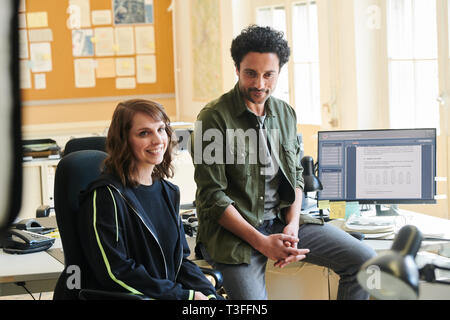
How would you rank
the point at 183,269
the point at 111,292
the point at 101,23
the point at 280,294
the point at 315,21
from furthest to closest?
1. the point at 101,23
2. the point at 315,21
3. the point at 280,294
4. the point at 183,269
5. the point at 111,292

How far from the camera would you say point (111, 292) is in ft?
5.26

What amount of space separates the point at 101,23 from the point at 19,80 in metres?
6.85

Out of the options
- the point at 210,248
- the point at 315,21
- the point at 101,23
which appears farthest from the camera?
the point at 101,23

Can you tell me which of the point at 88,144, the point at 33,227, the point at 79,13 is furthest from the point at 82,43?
the point at 88,144

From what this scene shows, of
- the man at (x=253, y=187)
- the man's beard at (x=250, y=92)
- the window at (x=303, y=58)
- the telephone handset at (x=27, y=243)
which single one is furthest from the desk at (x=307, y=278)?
the window at (x=303, y=58)

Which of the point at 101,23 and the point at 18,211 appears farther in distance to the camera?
the point at 101,23

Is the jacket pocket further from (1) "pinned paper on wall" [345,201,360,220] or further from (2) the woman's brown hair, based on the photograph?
(2) the woman's brown hair

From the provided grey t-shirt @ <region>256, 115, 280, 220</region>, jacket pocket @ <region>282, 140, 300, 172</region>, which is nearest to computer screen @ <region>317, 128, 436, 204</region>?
jacket pocket @ <region>282, 140, 300, 172</region>

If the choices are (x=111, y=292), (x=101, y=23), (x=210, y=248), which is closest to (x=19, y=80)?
(x=111, y=292)

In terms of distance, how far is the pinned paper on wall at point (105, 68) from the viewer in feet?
22.2

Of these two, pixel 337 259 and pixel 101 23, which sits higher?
pixel 101 23

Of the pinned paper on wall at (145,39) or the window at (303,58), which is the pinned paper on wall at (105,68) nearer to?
the pinned paper on wall at (145,39)

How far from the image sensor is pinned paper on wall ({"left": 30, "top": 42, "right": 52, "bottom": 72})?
662cm
